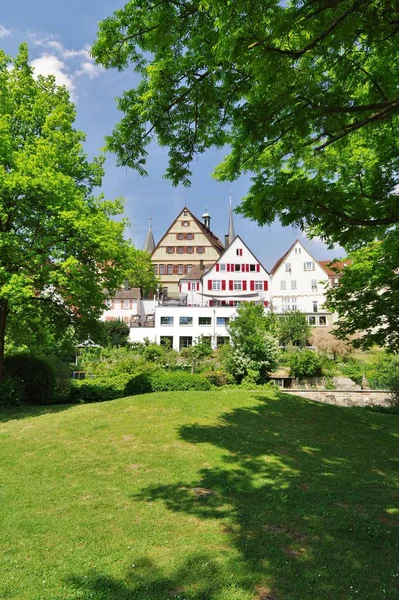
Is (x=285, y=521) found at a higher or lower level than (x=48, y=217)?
lower

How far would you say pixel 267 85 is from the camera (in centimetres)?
441

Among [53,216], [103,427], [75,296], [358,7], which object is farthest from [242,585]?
[53,216]

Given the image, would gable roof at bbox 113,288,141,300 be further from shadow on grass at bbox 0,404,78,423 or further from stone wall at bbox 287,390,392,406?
shadow on grass at bbox 0,404,78,423

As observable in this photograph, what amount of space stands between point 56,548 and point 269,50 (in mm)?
6066

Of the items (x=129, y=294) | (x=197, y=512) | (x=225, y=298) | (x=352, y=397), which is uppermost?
(x=129, y=294)

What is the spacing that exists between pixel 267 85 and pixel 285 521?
18.2 ft

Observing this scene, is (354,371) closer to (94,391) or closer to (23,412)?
(94,391)

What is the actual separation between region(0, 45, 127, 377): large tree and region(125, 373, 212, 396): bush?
363cm

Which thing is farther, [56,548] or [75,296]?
[75,296]

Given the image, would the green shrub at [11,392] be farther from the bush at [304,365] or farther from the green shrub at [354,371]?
the green shrub at [354,371]

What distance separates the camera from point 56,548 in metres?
4.52

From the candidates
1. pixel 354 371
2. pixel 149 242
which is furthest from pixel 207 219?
pixel 354 371

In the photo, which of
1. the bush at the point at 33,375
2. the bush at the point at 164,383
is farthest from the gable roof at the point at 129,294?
the bush at the point at 164,383

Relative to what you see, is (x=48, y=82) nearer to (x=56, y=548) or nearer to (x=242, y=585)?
(x=56, y=548)
